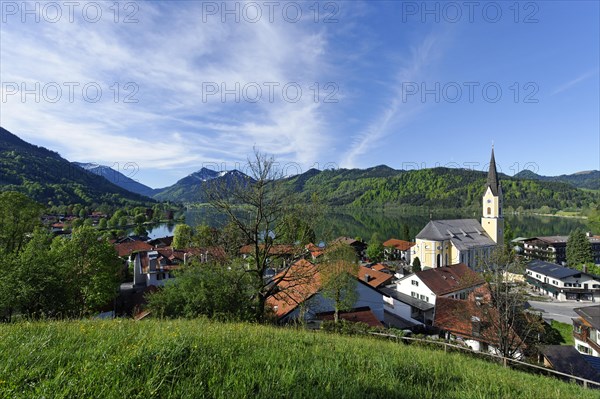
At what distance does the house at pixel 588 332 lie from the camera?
23.4m

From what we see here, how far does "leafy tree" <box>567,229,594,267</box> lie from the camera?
Result: 5831 cm

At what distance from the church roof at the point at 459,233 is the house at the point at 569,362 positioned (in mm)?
35684

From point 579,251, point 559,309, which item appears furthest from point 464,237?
point 579,251

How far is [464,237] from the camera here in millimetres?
55281

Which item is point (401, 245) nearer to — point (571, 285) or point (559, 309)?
point (571, 285)

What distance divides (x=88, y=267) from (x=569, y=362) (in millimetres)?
32216

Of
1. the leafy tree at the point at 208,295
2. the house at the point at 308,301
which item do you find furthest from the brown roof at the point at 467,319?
the leafy tree at the point at 208,295

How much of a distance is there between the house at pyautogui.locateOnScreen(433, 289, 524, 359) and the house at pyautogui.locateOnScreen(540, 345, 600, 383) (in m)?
1.42

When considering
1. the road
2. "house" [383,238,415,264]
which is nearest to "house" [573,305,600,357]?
the road

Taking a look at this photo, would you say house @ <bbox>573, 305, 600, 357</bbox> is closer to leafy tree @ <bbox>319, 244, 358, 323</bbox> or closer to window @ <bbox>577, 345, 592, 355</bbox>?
window @ <bbox>577, 345, 592, 355</bbox>

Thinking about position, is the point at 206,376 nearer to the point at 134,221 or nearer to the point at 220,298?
the point at 220,298

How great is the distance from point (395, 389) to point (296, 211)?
9792 millimetres

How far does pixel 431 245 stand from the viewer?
5262cm

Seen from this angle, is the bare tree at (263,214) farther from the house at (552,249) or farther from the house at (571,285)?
the house at (552,249)
